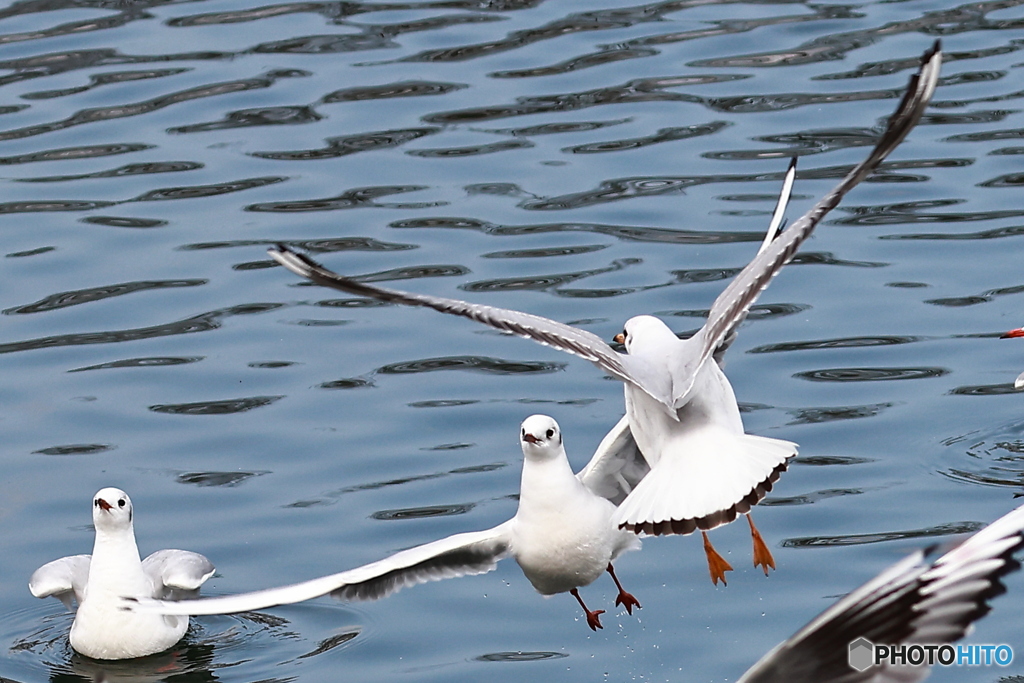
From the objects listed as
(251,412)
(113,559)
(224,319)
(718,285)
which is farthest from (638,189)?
(113,559)

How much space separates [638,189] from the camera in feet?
48.7

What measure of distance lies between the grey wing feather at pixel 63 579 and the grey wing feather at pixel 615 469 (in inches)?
94.3

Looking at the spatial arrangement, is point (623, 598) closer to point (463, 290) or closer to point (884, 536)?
point (884, 536)

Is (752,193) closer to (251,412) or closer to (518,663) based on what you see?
(251,412)

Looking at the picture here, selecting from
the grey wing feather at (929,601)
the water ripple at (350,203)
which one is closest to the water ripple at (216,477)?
the water ripple at (350,203)

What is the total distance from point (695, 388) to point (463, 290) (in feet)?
16.5

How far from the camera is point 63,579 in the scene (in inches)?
351

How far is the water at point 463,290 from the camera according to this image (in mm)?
9047

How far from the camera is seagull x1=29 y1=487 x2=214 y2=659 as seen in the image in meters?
8.66

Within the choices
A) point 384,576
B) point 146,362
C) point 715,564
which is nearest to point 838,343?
point 715,564

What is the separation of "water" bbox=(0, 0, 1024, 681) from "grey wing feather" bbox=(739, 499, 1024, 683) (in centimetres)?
300

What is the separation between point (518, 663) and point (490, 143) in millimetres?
8128

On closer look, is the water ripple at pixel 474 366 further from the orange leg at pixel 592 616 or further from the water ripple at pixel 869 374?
the orange leg at pixel 592 616

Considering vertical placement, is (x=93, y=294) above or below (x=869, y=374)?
above
